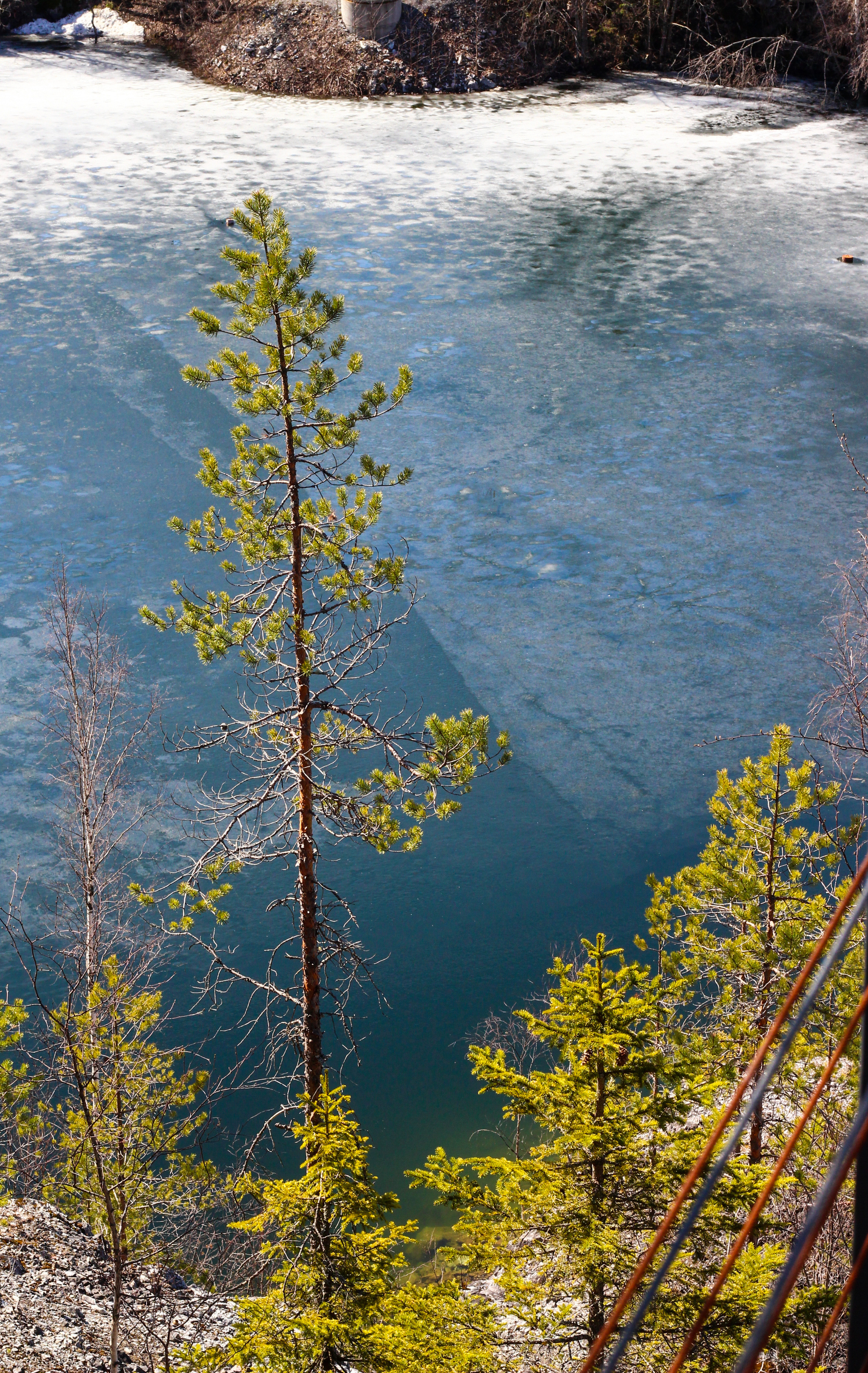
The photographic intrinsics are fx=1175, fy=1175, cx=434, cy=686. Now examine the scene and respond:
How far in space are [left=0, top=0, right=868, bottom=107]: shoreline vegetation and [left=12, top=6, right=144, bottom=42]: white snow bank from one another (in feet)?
2.75

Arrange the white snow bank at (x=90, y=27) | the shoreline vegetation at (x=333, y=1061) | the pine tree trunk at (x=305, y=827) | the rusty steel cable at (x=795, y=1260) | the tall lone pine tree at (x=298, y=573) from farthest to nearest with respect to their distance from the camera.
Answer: the white snow bank at (x=90, y=27), the pine tree trunk at (x=305, y=827), the tall lone pine tree at (x=298, y=573), the shoreline vegetation at (x=333, y=1061), the rusty steel cable at (x=795, y=1260)

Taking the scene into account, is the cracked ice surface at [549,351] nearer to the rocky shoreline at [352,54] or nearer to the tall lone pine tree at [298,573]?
the rocky shoreline at [352,54]

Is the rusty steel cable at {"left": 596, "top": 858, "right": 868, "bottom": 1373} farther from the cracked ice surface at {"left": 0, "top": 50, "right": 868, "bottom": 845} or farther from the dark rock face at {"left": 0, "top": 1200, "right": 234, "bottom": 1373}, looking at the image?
the cracked ice surface at {"left": 0, "top": 50, "right": 868, "bottom": 845}

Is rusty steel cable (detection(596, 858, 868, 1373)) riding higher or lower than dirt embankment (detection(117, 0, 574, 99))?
lower

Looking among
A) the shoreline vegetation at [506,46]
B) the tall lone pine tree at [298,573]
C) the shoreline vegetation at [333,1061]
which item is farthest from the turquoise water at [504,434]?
the tall lone pine tree at [298,573]

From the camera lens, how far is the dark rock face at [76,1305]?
8.09m

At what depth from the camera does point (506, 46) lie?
34000 millimetres

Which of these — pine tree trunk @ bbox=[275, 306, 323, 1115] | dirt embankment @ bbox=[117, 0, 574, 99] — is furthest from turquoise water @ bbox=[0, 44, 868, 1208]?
pine tree trunk @ bbox=[275, 306, 323, 1115]

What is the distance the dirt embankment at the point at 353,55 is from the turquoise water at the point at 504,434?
1.36m

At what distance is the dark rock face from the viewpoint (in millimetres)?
8086

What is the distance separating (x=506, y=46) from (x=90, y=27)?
41.8ft

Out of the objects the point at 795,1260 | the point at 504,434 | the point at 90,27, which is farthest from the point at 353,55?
the point at 795,1260

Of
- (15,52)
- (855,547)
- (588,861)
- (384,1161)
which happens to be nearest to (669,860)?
(588,861)

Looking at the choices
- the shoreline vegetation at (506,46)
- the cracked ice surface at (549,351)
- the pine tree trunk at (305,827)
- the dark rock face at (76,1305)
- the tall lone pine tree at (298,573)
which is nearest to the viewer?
the tall lone pine tree at (298,573)
